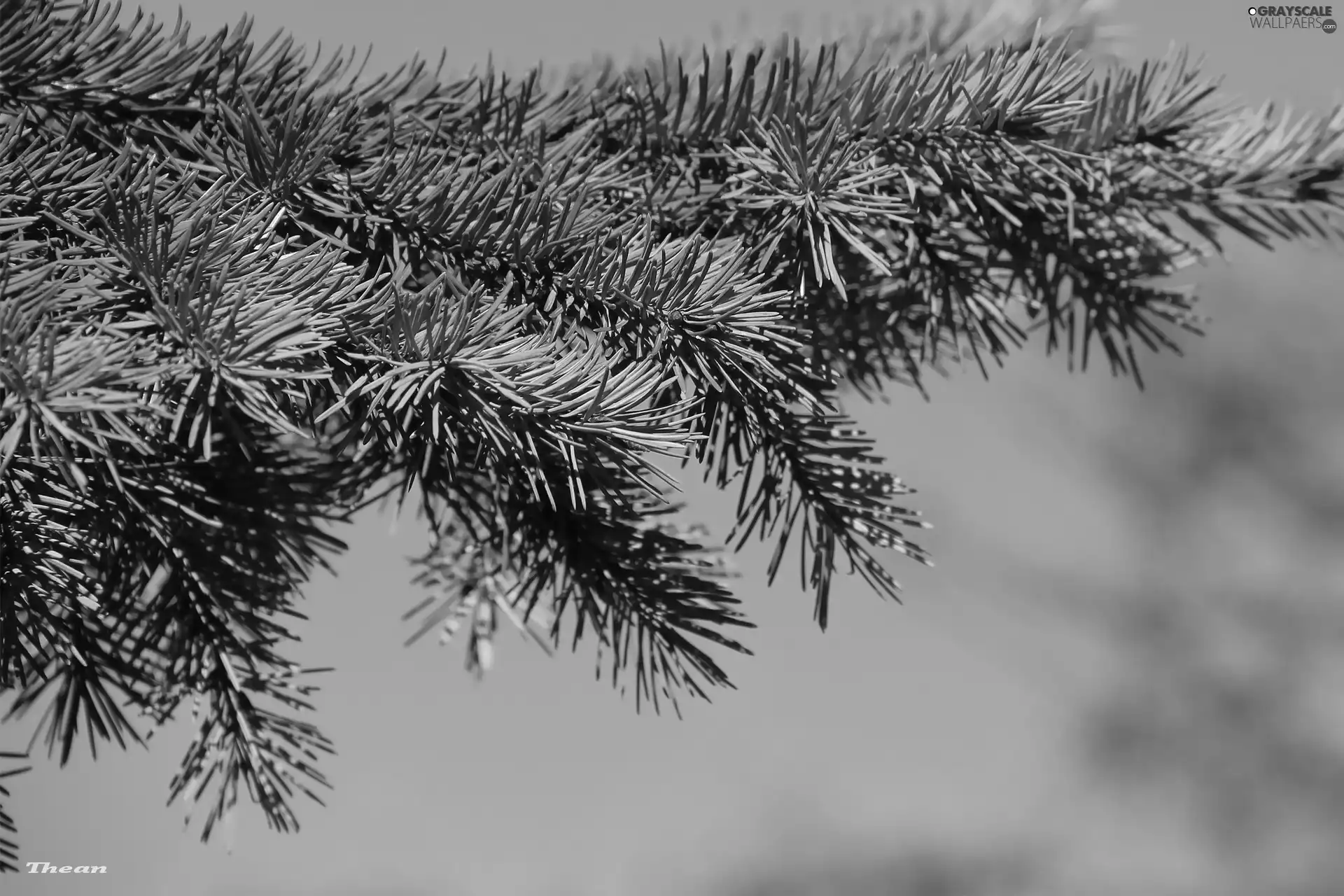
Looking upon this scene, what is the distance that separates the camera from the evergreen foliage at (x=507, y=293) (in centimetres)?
24

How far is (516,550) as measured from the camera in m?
0.39

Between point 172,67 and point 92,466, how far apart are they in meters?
0.12

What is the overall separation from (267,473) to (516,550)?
0.09 meters

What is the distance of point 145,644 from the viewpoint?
13.7 inches

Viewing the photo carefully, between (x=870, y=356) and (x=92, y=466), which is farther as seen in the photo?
(x=870, y=356)

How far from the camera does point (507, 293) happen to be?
0.27m

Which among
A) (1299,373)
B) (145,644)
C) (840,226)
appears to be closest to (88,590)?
(145,644)

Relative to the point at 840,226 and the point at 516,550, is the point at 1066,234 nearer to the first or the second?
the point at 840,226

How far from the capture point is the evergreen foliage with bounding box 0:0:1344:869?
0.24 m

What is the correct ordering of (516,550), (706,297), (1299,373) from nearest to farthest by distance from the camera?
(706,297) < (516,550) < (1299,373)

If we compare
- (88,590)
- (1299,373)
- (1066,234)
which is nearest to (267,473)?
(88,590)

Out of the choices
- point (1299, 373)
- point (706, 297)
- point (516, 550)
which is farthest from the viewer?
point (1299, 373)

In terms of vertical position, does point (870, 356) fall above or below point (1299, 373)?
below

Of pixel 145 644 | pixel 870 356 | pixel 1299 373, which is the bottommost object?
pixel 145 644
